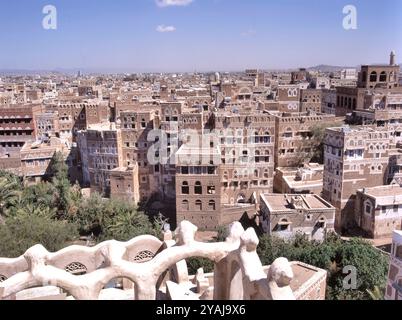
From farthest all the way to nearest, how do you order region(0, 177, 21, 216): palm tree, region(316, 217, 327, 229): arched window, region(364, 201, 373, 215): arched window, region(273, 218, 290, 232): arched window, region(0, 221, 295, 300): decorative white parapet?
1. region(0, 177, 21, 216): palm tree
2. region(364, 201, 373, 215): arched window
3. region(316, 217, 327, 229): arched window
4. region(273, 218, 290, 232): arched window
5. region(0, 221, 295, 300): decorative white parapet

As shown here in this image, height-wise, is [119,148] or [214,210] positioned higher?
[119,148]

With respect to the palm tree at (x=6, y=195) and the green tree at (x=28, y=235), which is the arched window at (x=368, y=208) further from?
the palm tree at (x=6, y=195)

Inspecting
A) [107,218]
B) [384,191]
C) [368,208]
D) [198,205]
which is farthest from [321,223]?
[107,218]

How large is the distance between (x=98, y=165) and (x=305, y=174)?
20332 millimetres

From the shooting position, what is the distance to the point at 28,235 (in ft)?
83.5

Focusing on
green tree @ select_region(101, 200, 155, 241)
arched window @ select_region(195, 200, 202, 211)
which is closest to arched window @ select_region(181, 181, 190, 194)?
arched window @ select_region(195, 200, 202, 211)

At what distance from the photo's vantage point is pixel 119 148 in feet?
129

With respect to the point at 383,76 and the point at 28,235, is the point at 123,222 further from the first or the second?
the point at 383,76

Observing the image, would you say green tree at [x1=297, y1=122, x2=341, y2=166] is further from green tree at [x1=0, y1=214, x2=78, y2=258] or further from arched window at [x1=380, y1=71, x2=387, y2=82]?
green tree at [x1=0, y1=214, x2=78, y2=258]

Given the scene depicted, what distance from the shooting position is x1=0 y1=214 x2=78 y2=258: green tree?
78.0 feet

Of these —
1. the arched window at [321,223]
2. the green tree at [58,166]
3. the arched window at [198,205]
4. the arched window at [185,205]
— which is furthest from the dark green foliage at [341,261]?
the green tree at [58,166]
